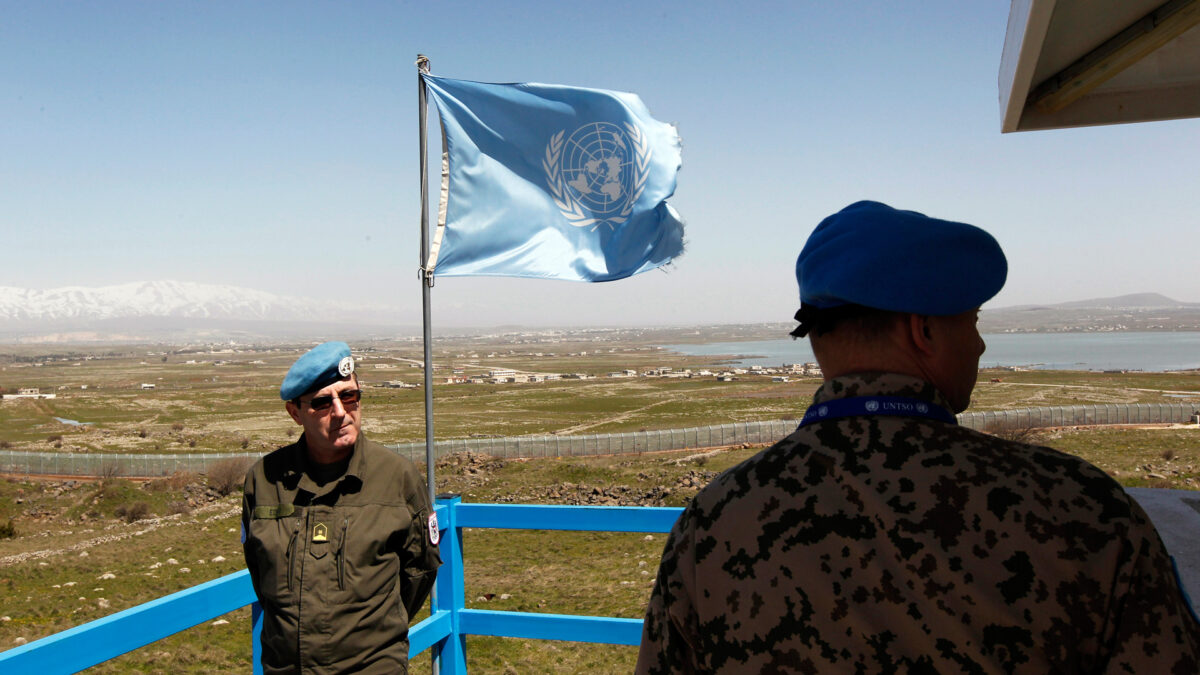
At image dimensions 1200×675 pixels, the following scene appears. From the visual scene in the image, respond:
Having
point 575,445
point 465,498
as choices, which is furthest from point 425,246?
point 575,445

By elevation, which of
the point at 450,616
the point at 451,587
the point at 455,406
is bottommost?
the point at 455,406

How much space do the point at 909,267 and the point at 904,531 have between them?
354mm

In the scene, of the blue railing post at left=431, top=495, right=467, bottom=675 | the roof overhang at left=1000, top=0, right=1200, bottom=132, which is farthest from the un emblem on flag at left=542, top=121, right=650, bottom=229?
the blue railing post at left=431, top=495, right=467, bottom=675

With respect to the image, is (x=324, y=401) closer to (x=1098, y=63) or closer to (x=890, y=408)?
(x=890, y=408)

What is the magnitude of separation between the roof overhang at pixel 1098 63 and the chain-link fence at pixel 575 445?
27.0 m

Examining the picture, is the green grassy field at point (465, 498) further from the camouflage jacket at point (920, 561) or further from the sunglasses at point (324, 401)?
the camouflage jacket at point (920, 561)

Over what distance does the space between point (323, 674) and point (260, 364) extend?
151 metres

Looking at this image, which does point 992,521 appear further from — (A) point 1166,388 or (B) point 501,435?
(A) point 1166,388

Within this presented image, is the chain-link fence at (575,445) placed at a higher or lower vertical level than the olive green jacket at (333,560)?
lower

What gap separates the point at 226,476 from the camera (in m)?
24.7

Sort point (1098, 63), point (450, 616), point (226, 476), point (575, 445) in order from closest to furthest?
point (450, 616) → point (1098, 63) → point (226, 476) → point (575, 445)

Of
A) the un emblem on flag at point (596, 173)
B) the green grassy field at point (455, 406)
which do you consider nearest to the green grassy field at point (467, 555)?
the un emblem on flag at point (596, 173)

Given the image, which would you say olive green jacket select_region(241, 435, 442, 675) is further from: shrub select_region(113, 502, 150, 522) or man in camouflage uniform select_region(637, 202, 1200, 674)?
shrub select_region(113, 502, 150, 522)

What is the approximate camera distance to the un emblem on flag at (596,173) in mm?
5492
